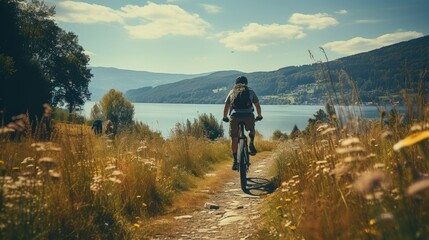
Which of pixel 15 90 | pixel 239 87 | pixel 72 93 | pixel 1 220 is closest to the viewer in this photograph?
pixel 1 220

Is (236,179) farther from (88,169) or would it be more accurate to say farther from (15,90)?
(15,90)

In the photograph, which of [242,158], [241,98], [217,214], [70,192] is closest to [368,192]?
[70,192]

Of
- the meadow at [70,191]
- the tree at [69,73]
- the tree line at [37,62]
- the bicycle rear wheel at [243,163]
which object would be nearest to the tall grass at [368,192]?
the meadow at [70,191]

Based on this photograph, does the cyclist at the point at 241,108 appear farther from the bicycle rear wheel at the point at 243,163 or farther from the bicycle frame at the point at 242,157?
the bicycle rear wheel at the point at 243,163

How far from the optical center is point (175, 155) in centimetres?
944

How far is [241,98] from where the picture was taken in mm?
7773

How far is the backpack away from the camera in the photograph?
7.77 meters

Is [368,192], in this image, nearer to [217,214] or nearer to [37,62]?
[217,214]

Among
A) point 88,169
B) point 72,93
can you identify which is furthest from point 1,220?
point 72,93

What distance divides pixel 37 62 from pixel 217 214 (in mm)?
25461

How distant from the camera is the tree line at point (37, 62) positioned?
73.6 feet

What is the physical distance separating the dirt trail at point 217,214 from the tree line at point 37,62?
16.8 meters

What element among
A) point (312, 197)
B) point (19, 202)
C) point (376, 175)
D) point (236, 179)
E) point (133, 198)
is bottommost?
point (236, 179)

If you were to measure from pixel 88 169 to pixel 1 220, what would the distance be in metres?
1.67
